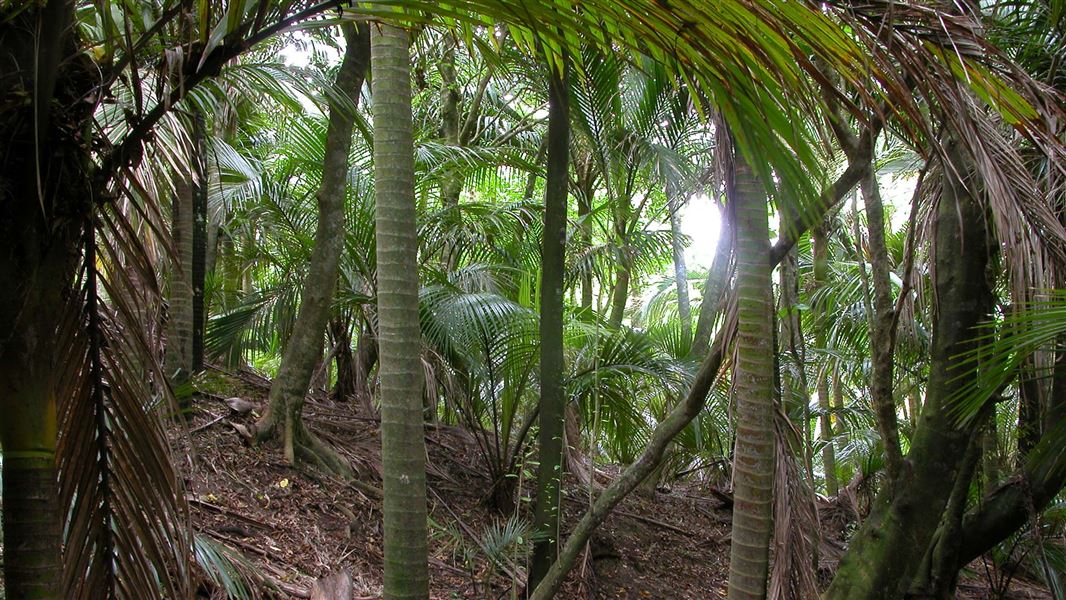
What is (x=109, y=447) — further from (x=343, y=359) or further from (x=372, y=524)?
(x=343, y=359)

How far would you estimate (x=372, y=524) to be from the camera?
5.16m

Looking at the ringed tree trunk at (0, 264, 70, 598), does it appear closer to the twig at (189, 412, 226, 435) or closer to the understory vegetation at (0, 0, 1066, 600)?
the understory vegetation at (0, 0, 1066, 600)

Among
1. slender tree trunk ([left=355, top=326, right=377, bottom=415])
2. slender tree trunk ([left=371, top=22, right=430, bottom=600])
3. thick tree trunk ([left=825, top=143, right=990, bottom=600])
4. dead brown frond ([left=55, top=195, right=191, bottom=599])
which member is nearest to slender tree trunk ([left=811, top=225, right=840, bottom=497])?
thick tree trunk ([left=825, top=143, right=990, bottom=600])

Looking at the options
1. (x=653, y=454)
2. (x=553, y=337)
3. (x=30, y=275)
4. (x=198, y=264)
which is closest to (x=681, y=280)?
(x=553, y=337)

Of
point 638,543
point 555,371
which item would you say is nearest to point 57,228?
point 555,371

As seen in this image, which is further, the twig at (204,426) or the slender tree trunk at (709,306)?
the slender tree trunk at (709,306)

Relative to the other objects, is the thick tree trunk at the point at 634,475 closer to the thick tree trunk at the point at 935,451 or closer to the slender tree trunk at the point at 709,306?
the thick tree trunk at the point at 935,451

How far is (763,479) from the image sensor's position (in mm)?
3260

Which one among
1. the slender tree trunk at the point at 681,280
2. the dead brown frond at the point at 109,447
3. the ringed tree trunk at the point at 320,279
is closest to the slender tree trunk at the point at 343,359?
the ringed tree trunk at the point at 320,279

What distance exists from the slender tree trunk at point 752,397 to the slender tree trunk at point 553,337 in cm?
141

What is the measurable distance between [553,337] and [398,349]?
1.46 m

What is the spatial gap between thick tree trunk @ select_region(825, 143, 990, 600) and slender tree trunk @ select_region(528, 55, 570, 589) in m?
1.58

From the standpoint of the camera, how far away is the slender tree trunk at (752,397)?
3225mm

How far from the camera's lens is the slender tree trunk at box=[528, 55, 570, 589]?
4.56 m
